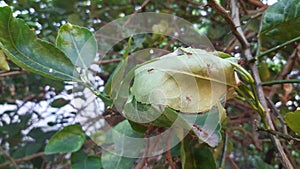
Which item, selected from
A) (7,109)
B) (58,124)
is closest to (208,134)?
(58,124)

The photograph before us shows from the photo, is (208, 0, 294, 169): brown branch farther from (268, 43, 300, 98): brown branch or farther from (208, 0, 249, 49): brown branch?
(268, 43, 300, 98): brown branch

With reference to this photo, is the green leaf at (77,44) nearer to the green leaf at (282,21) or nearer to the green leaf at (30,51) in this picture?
the green leaf at (30,51)

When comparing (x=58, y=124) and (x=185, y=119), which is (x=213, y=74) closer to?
(x=185, y=119)

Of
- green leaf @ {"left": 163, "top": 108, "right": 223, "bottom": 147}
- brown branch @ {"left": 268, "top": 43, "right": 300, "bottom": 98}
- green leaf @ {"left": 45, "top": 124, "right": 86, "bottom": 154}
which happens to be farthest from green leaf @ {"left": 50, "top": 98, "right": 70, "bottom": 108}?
green leaf @ {"left": 163, "top": 108, "right": 223, "bottom": 147}

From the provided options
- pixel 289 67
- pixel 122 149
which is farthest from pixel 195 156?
pixel 289 67

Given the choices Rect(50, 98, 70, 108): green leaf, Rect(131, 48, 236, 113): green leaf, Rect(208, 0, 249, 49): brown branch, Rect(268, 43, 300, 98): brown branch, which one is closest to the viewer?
Rect(131, 48, 236, 113): green leaf
